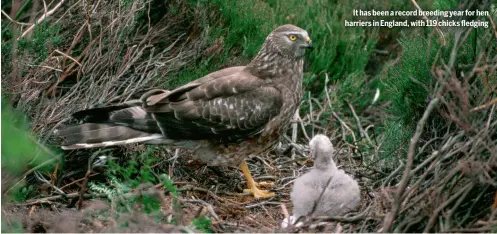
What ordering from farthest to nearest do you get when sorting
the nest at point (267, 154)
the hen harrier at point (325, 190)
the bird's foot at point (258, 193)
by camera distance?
the bird's foot at point (258, 193)
the hen harrier at point (325, 190)
the nest at point (267, 154)

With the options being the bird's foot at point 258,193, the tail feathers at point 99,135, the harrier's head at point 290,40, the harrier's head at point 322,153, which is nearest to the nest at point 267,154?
the bird's foot at point 258,193

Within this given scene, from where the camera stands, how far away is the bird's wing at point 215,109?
4.82 meters

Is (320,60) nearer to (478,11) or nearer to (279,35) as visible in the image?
(279,35)

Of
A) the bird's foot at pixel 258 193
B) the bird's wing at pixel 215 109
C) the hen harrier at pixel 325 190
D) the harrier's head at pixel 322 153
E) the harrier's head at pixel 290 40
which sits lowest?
the bird's foot at pixel 258 193

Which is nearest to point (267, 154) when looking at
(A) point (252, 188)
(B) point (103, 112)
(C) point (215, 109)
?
(A) point (252, 188)

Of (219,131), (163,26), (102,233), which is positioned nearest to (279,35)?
(219,131)

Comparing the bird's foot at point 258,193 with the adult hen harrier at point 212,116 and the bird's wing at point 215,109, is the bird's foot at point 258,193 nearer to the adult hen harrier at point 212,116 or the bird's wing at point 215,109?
the adult hen harrier at point 212,116

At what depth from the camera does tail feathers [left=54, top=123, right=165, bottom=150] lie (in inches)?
183

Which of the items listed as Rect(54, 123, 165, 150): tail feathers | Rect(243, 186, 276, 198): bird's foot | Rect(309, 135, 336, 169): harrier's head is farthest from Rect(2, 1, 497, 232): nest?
Rect(309, 135, 336, 169): harrier's head

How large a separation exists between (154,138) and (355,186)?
134 centimetres

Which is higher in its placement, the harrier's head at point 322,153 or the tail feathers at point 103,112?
the tail feathers at point 103,112

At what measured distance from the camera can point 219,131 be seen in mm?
4879

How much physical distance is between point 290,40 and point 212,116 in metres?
0.76

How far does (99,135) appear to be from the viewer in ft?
15.5
